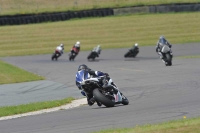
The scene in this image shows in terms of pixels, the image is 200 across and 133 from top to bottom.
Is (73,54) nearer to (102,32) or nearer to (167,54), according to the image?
(167,54)

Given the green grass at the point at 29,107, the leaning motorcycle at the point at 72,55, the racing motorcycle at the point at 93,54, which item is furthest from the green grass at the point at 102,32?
the green grass at the point at 29,107

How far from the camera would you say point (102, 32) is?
4219 cm

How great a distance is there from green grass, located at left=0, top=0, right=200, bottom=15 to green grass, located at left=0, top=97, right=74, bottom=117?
100ft

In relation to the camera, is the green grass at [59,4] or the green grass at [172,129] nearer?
the green grass at [172,129]

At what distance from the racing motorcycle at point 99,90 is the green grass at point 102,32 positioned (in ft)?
72.4

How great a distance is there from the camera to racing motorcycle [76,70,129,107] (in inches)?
516

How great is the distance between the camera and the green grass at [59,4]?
1853 inches

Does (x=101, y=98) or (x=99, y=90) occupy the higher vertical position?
(x=99, y=90)

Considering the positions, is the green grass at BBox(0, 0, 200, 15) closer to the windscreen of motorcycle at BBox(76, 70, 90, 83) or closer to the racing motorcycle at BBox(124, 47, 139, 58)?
the racing motorcycle at BBox(124, 47, 139, 58)

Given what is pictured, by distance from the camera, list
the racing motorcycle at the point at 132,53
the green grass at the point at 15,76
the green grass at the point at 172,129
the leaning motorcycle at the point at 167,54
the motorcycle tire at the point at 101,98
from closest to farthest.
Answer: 1. the green grass at the point at 172,129
2. the motorcycle tire at the point at 101,98
3. the green grass at the point at 15,76
4. the leaning motorcycle at the point at 167,54
5. the racing motorcycle at the point at 132,53

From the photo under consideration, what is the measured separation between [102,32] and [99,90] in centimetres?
Result: 2912

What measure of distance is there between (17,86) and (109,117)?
9270 mm

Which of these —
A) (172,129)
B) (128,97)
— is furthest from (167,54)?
(172,129)

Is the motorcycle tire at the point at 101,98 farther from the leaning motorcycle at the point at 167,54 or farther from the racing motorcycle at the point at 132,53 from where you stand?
the racing motorcycle at the point at 132,53
